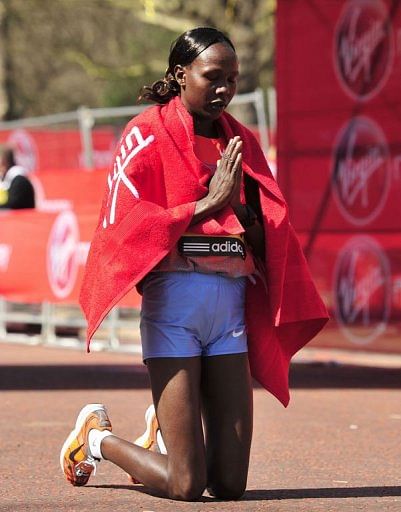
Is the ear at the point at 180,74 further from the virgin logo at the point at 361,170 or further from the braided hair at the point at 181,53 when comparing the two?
the virgin logo at the point at 361,170

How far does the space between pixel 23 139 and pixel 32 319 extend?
650 centimetres

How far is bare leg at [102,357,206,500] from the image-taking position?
→ 5836 mm

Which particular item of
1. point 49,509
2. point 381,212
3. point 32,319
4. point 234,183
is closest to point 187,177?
point 234,183

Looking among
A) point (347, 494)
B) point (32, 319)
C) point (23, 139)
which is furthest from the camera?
point (23, 139)

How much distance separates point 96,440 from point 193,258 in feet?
3.10

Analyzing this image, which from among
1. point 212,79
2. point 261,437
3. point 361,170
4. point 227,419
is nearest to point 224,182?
point 212,79

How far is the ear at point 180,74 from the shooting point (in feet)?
19.8

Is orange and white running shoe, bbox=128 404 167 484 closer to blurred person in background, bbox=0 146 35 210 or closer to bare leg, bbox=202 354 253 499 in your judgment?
bare leg, bbox=202 354 253 499

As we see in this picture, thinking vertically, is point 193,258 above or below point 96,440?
above

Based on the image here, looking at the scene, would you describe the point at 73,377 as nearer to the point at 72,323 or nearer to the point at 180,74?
the point at 72,323

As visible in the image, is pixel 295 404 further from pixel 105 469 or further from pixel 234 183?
pixel 234 183

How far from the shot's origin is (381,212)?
41.7 feet

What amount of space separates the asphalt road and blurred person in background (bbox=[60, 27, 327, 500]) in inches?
11.8

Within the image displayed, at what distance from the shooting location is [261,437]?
28.0ft
